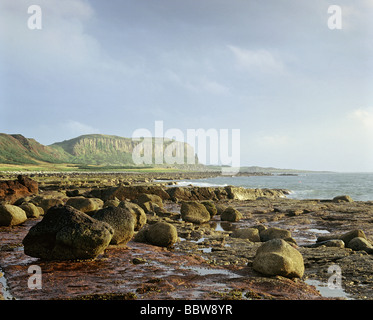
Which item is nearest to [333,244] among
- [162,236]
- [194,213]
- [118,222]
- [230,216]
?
[162,236]

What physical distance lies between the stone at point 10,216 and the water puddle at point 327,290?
1673 cm

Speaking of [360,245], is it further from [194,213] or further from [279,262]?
[194,213]

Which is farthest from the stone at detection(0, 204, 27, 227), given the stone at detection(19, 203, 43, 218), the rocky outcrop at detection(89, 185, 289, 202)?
the rocky outcrop at detection(89, 185, 289, 202)

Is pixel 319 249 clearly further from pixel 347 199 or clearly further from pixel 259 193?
pixel 259 193

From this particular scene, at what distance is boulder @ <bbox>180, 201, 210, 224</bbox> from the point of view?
23.7m

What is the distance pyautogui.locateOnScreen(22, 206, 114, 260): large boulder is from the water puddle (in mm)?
7149

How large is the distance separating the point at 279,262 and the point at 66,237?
24.0ft

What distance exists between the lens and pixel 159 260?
1245 centimetres

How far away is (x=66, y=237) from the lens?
1123 cm

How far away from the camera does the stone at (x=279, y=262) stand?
10.2 meters
